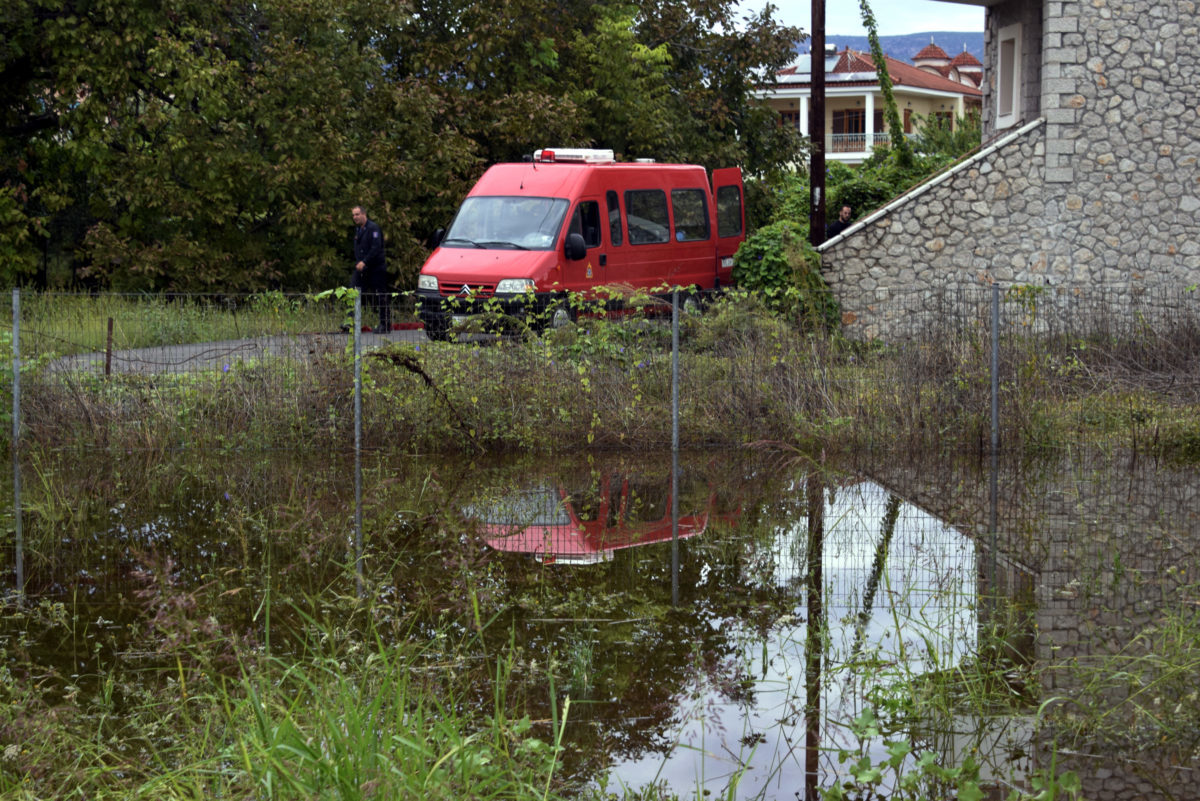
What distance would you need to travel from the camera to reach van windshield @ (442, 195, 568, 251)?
1777 centimetres

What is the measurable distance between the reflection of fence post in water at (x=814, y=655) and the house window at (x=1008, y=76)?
38.2ft

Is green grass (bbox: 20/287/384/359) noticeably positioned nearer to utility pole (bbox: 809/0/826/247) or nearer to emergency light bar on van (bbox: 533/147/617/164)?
emergency light bar on van (bbox: 533/147/617/164)

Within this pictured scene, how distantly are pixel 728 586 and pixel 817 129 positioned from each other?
14.3 m

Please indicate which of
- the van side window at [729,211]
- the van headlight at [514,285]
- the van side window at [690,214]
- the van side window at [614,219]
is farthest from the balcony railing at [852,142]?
the van headlight at [514,285]

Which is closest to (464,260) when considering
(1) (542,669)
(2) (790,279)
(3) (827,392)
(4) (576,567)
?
(2) (790,279)

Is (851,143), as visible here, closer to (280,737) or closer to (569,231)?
(569,231)

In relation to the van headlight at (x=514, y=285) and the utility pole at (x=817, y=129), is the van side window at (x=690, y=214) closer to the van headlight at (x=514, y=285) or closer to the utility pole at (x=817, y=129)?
the utility pole at (x=817, y=129)

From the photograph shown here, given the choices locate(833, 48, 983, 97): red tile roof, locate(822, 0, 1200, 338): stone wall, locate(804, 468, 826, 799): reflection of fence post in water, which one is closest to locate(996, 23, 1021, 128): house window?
locate(822, 0, 1200, 338): stone wall

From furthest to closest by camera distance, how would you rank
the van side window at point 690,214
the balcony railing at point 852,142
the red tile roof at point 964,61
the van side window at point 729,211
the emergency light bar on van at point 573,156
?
the red tile roof at point 964,61, the balcony railing at point 852,142, the van side window at point 729,211, the van side window at point 690,214, the emergency light bar on van at point 573,156

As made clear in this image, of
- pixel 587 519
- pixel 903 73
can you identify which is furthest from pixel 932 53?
pixel 587 519

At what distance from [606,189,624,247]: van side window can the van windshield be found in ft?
2.86

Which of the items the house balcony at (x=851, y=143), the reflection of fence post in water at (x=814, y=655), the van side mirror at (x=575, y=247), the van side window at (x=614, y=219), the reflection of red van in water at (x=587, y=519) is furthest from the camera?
the house balcony at (x=851, y=143)

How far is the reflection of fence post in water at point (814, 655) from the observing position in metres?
5.13

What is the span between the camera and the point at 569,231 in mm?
17797
